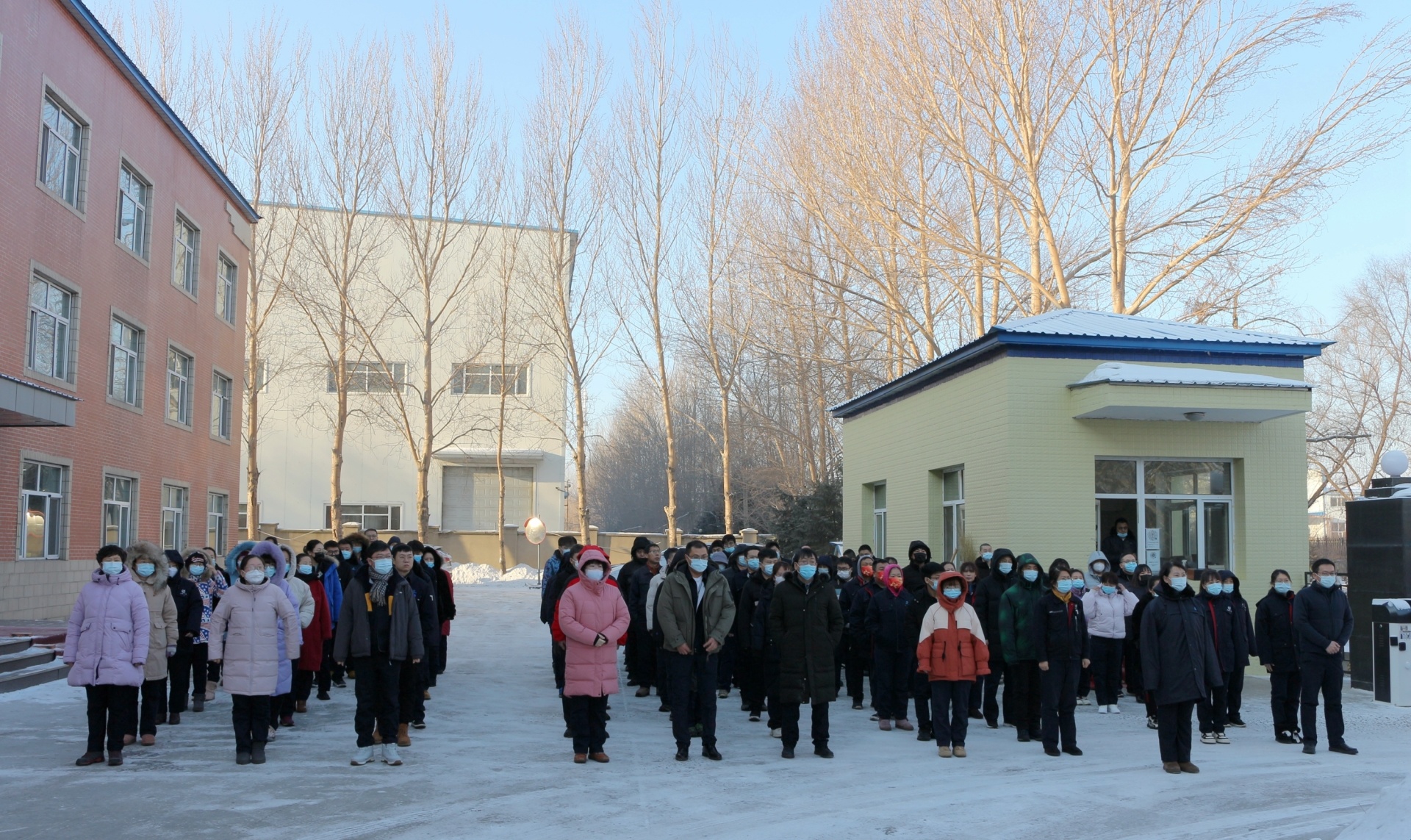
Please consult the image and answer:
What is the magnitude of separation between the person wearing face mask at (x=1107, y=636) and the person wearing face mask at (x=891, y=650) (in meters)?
2.56

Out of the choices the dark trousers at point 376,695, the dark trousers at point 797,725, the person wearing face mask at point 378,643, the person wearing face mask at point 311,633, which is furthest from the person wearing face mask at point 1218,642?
the person wearing face mask at point 311,633

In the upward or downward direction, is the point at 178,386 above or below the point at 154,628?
above

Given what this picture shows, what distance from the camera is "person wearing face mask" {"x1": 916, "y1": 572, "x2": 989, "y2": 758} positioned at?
10.3 meters

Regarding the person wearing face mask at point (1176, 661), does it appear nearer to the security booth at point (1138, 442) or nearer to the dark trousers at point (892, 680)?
the dark trousers at point (892, 680)

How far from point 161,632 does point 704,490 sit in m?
66.2

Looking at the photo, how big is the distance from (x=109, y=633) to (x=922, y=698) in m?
7.26

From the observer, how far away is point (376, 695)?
968 cm

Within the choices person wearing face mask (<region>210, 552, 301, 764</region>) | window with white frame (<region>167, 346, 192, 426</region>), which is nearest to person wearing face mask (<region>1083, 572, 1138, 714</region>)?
person wearing face mask (<region>210, 552, 301, 764</region>)

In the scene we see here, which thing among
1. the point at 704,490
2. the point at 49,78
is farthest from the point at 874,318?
the point at 704,490

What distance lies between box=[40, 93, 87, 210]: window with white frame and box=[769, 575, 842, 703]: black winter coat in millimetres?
17024

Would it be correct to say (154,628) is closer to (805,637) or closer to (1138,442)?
(805,637)

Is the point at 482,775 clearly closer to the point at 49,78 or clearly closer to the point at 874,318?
the point at 49,78

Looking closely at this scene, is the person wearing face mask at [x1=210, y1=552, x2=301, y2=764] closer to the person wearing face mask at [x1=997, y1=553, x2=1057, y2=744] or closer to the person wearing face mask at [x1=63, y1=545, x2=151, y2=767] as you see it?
the person wearing face mask at [x1=63, y1=545, x2=151, y2=767]

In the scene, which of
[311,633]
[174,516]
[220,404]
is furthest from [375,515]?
[311,633]
